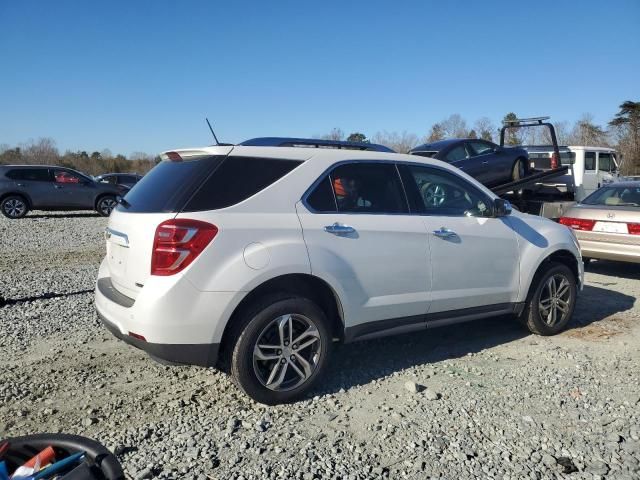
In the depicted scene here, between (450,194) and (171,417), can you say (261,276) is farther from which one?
(450,194)

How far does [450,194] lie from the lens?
481 centimetres

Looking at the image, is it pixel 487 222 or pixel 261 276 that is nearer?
pixel 261 276

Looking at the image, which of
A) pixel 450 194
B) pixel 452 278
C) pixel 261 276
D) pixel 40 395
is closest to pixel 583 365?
pixel 452 278

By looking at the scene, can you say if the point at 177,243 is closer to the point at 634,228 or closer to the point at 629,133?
the point at 634,228

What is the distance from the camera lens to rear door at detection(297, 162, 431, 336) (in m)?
3.84

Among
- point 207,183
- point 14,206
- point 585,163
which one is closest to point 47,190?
point 14,206

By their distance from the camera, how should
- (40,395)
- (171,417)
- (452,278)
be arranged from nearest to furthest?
(171,417) → (40,395) → (452,278)

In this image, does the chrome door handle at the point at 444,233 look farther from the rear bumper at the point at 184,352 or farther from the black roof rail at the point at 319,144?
the rear bumper at the point at 184,352

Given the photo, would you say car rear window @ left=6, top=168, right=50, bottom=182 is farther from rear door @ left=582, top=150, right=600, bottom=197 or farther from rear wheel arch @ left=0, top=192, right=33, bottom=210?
rear door @ left=582, top=150, right=600, bottom=197

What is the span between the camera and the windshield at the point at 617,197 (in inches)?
329

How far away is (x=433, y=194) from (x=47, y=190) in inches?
637

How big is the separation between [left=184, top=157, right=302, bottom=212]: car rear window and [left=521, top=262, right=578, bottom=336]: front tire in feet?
9.59

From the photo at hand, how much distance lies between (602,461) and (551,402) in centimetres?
79

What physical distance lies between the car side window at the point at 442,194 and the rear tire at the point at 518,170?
6.89 meters
